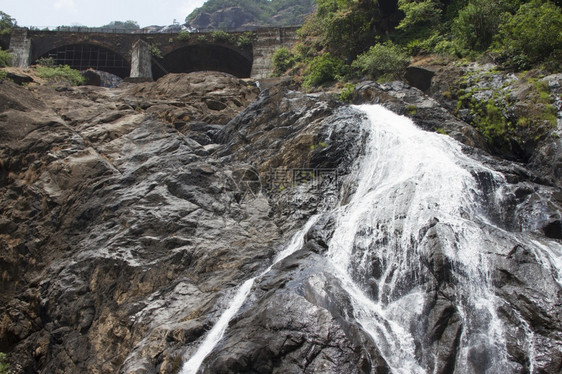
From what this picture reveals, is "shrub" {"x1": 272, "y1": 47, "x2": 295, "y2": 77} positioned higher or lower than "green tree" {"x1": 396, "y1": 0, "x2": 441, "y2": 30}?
lower

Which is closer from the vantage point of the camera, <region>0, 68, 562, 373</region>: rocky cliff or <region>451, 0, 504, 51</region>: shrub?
<region>0, 68, 562, 373</region>: rocky cliff

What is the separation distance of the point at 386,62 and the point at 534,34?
654 centimetres

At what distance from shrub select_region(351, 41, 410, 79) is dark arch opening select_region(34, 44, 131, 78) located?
1926 centimetres

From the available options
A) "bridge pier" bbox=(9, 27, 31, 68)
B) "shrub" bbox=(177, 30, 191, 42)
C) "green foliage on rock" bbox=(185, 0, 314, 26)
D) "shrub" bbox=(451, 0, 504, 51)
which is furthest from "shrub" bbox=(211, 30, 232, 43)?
"green foliage on rock" bbox=(185, 0, 314, 26)

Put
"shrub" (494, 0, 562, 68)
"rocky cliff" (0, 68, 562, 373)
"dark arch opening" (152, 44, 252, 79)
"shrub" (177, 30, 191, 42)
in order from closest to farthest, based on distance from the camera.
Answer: "rocky cliff" (0, 68, 562, 373)
"shrub" (494, 0, 562, 68)
"shrub" (177, 30, 191, 42)
"dark arch opening" (152, 44, 252, 79)

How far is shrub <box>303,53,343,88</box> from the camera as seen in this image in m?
24.0

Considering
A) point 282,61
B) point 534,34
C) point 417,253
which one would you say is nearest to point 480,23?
point 534,34

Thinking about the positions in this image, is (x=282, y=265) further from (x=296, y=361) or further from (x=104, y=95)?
(x=104, y=95)

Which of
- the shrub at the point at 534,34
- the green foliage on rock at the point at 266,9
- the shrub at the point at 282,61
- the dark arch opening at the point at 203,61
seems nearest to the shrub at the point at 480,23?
the shrub at the point at 534,34

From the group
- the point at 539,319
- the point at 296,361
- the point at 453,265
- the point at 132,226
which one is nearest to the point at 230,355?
the point at 296,361

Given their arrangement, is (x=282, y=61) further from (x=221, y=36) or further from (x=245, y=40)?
(x=221, y=36)

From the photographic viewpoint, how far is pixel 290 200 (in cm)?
1409

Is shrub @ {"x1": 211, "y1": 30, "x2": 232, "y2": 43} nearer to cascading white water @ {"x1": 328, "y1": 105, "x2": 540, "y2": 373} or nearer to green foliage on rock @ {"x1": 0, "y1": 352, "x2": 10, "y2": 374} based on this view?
cascading white water @ {"x1": 328, "y1": 105, "x2": 540, "y2": 373}

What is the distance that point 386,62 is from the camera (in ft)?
70.1
